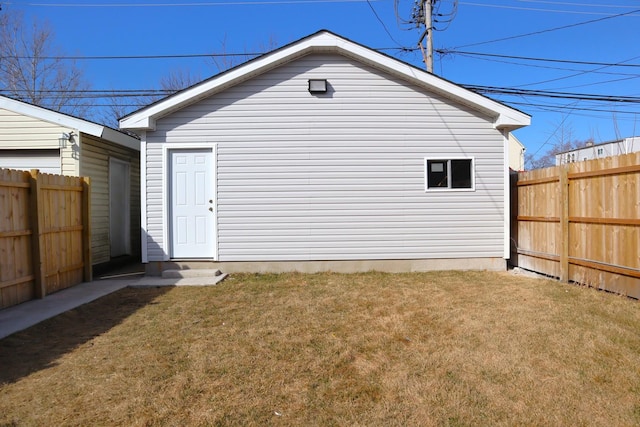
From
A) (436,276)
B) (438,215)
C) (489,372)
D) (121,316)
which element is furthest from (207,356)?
(438,215)

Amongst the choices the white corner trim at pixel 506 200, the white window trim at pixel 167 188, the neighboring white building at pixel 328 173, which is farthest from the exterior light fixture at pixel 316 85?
the white corner trim at pixel 506 200

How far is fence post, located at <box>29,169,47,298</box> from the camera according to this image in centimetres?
577

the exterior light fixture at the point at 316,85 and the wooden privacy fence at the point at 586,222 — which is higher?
the exterior light fixture at the point at 316,85

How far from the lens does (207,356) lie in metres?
3.72

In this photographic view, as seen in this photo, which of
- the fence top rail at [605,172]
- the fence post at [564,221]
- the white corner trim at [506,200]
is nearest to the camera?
the fence top rail at [605,172]

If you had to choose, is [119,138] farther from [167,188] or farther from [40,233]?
[40,233]

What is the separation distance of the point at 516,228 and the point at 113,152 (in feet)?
29.5

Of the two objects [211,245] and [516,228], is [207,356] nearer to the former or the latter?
[211,245]

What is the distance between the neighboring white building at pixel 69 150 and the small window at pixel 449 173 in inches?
261

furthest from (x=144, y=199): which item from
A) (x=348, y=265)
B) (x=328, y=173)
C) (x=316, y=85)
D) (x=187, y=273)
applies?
(x=348, y=265)

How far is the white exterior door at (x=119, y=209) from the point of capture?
8992 mm

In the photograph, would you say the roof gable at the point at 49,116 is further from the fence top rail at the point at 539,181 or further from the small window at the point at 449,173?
the fence top rail at the point at 539,181

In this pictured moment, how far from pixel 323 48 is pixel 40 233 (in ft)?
19.2

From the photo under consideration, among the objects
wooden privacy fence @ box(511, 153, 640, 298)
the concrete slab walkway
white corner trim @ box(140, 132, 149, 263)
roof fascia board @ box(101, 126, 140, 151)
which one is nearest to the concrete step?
the concrete slab walkway
